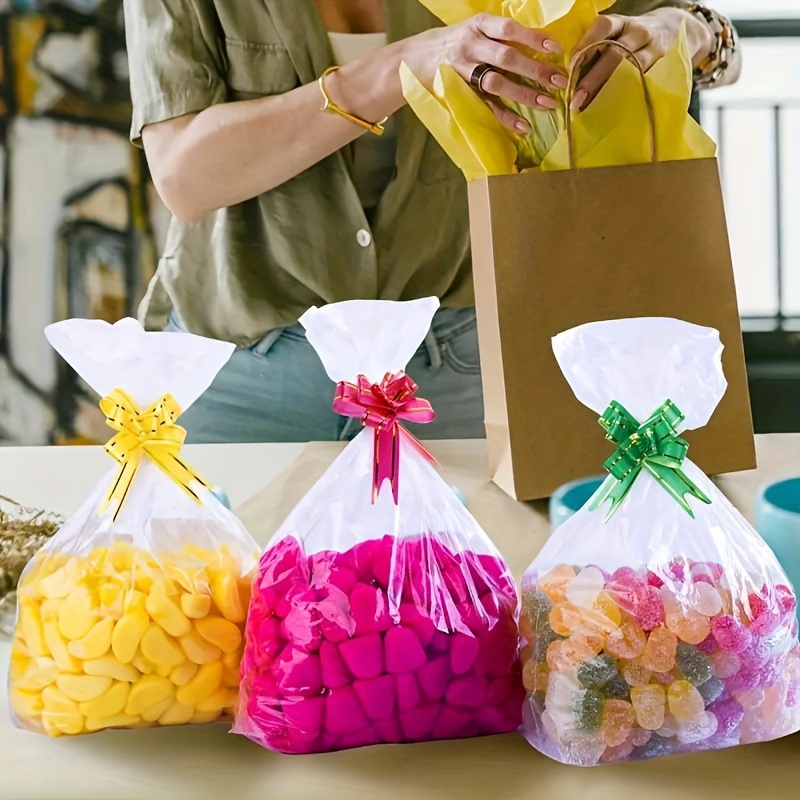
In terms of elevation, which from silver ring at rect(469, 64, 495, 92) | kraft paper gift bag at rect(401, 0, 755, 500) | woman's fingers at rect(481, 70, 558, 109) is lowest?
kraft paper gift bag at rect(401, 0, 755, 500)

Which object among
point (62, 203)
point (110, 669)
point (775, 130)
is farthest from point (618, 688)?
point (775, 130)

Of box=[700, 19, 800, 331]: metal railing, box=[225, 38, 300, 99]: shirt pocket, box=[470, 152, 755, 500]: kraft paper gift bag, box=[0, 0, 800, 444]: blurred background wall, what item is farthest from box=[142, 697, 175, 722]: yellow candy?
box=[700, 19, 800, 331]: metal railing

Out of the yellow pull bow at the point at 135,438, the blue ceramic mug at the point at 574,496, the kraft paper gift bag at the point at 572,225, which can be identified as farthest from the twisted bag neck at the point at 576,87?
the yellow pull bow at the point at 135,438

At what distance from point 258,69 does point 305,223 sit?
197mm

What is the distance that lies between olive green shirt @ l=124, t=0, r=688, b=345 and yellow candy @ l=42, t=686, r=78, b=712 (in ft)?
2.46

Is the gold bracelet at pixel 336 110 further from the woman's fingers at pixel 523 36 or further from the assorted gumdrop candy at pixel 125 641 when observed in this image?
the assorted gumdrop candy at pixel 125 641

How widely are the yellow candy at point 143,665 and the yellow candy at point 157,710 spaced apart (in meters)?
0.02

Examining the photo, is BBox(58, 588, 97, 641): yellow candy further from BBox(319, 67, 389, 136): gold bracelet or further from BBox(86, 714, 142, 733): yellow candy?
BBox(319, 67, 389, 136): gold bracelet

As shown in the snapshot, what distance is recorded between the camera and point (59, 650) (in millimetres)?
418

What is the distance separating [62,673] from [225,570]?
9 cm

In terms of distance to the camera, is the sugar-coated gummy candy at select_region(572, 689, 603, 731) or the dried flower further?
the dried flower

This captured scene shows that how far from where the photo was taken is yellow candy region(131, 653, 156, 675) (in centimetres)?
41

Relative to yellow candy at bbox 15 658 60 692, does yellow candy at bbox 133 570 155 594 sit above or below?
above

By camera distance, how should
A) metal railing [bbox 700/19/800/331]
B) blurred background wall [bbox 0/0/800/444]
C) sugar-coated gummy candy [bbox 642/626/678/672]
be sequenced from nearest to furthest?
sugar-coated gummy candy [bbox 642/626/678/672] → blurred background wall [bbox 0/0/800/444] → metal railing [bbox 700/19/800/331]
